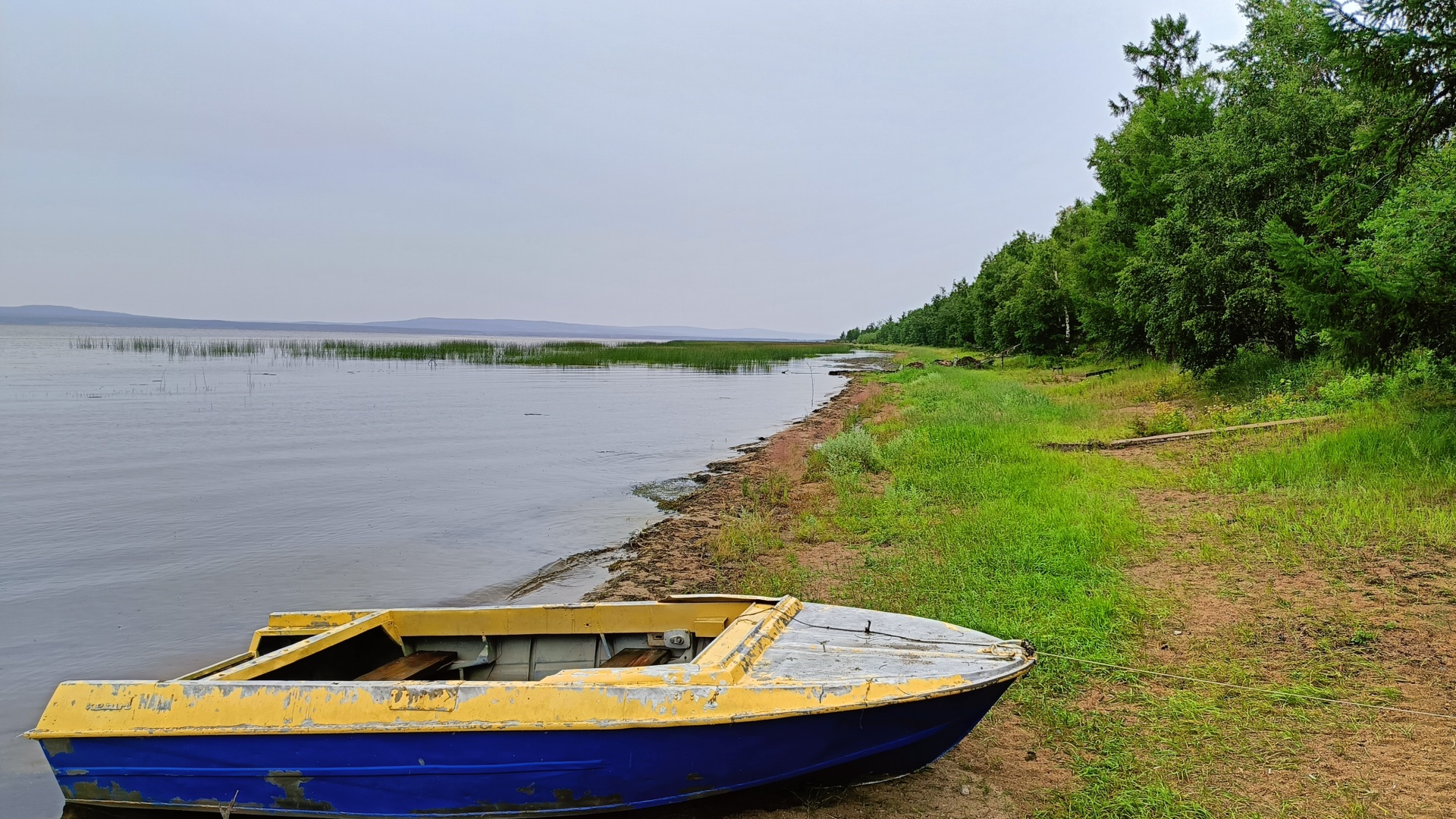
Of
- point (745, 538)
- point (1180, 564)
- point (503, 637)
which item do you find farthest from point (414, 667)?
point (1180, 564)

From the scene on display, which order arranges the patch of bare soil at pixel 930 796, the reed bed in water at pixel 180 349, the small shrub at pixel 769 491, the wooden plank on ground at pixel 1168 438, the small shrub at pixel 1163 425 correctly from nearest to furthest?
the patch of bare soil at pixel 930 796
the wooden plank on ground at pixel 1168 438
the small shrub at pixel 769 491
the small shrub at pixel 1163 425
the reed bed in water at pixel 180 349

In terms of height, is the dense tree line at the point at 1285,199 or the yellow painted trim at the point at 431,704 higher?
the dense tree line at the point at 1285,199

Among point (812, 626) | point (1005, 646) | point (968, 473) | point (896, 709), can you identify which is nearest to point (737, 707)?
point (896, 709)

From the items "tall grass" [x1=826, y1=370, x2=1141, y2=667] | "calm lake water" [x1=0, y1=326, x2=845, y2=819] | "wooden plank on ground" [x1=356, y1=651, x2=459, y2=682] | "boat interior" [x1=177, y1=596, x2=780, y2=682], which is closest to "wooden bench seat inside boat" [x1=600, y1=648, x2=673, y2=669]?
"boat interior" [x1=177, y1=596, x2=780, y2=682]

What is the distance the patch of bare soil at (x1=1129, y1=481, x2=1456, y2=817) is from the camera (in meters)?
4.19

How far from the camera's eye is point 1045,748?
4.95m

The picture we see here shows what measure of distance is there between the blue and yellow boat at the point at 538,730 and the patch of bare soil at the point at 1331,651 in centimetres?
162

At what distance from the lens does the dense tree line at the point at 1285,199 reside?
9.06 metres

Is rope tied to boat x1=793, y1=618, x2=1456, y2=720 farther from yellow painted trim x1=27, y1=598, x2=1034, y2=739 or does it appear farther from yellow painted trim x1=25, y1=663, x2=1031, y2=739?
yellow painted trim x1=25, y1=663, x2=1031, y2=739

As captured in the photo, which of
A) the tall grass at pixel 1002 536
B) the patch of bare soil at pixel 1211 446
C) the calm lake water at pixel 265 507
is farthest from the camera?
the patch of bare soil at pixel 1211 446

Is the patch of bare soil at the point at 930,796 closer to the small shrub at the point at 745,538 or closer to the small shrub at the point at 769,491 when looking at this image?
the small shrub at the point at 745,538

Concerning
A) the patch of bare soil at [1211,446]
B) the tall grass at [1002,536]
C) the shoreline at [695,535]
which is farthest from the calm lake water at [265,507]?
the patch of bare soil at [1211,446]

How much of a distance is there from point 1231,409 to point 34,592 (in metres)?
19.1

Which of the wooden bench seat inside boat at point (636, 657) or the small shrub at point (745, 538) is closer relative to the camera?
the wooden bench seat inside boat at point (636, 657)
